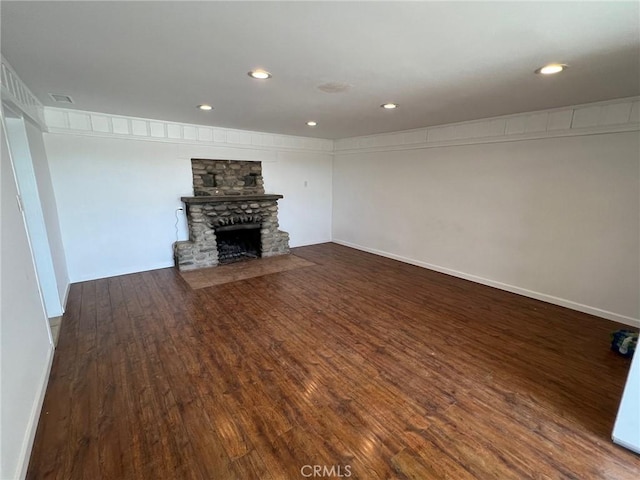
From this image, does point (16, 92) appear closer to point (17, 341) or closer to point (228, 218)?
point (17, 341)

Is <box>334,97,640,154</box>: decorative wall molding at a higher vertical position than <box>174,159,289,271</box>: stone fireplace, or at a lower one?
higher

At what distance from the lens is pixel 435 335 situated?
2.72m

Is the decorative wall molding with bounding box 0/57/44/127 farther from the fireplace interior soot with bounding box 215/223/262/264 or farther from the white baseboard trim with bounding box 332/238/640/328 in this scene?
the white baseboard trim with bounding box 332/238/640/328

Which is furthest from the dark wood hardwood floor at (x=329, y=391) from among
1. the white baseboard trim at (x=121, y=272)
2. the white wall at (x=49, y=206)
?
the white baseboard trim at (x=121, y=272)

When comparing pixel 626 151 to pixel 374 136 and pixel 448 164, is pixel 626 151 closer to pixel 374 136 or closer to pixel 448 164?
pixel 448 164

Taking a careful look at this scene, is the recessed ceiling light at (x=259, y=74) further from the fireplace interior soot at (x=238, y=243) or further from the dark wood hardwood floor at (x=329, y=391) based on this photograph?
the fireplace interior soot at (x=238, y=243)

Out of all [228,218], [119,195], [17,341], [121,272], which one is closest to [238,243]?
[228,218]

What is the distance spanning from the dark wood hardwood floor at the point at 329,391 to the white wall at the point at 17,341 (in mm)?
134

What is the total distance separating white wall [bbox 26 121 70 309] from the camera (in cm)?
290

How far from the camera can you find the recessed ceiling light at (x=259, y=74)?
6.98ft

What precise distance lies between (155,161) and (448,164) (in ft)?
14.4

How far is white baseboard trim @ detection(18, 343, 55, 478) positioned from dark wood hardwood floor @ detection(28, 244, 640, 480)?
0.12 ft

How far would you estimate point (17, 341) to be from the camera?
1623mm

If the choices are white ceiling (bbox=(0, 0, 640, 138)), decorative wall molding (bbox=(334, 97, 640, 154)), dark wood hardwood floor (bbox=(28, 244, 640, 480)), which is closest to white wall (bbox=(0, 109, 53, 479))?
dark wood hardwood floor (bbox=(28, 244, 640, 480))
